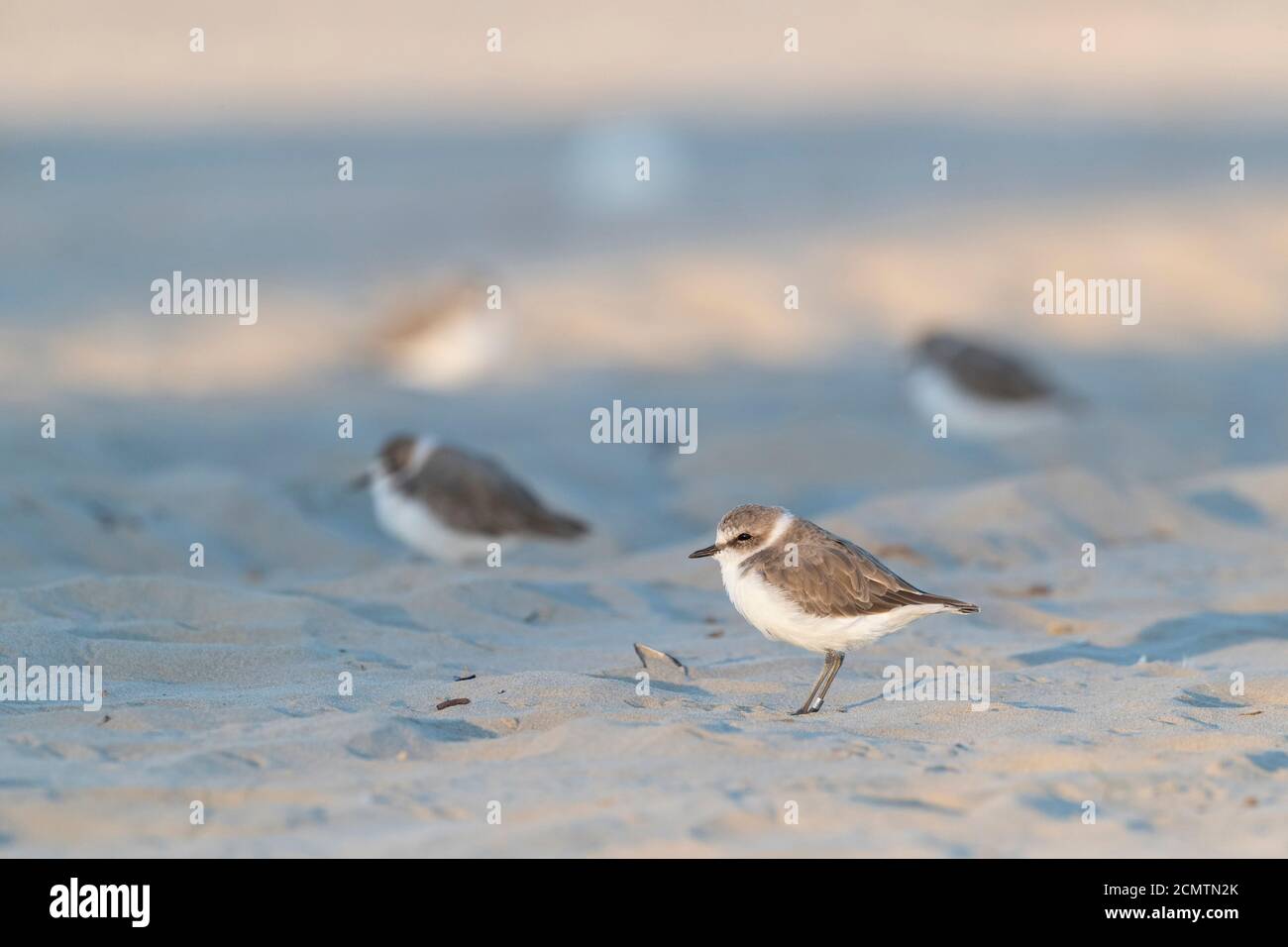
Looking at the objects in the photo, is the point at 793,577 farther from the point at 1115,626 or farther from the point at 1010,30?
the point at 1010,30

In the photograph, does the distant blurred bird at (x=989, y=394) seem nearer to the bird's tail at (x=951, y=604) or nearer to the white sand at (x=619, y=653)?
the white sand at (x=619, y=653)

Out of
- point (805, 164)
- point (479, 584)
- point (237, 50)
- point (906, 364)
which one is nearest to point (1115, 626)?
point (479, 584)

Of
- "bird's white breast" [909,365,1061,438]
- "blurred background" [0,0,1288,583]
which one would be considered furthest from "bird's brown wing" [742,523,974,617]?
"bird's white breast" [909,365,1061,438]

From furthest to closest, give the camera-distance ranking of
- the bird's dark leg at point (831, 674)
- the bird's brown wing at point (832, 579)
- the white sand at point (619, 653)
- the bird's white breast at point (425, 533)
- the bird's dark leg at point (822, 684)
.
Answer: the bird's white breast at point (425, 533) < the bird's brown wing at point (832, 579) < the bird's dark leg at point (831, 674) < the bird's dark leg at point (822, 684) < the white sand at point (619, 653)

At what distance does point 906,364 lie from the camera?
13.5 m

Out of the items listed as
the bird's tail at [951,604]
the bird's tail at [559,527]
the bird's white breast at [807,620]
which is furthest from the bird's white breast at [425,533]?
the bird's tail at [951,604]

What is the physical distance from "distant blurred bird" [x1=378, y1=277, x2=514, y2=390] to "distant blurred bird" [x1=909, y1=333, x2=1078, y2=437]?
11.0ft

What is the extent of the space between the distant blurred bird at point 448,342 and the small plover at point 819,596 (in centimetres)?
702

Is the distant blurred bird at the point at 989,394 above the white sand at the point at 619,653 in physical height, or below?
above

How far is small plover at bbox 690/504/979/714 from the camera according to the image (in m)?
6.25

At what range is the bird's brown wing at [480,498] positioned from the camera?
9.65 m

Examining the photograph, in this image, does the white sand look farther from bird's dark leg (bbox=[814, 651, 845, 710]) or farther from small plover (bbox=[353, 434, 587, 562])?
small plover (bbox=[353, 434, 587, 562])

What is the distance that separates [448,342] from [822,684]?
7.76m

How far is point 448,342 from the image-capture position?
13445mm
